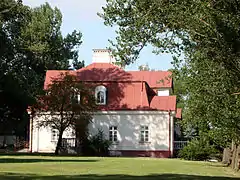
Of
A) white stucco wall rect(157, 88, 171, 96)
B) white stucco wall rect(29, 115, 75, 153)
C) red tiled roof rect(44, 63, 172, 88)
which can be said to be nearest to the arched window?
red tiled roof rect(44, 63, 172, 88)

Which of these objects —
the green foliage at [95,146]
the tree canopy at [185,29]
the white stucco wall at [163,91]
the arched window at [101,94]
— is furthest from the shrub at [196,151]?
the tree canopy at [185,29]

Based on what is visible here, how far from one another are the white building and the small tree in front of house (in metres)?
4.91

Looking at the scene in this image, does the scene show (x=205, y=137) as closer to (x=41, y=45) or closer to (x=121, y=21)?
(x=121, y=21)

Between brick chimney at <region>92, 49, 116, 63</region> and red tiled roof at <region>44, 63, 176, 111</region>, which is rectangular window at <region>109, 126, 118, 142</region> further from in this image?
brick chimney at <region>92, 49, 116, 63</region>

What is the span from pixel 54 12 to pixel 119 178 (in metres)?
70.5

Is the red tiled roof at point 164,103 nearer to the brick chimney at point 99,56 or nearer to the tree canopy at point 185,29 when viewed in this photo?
the brick chimney at point 99,56

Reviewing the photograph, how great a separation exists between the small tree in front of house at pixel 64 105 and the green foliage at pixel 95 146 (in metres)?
2.64

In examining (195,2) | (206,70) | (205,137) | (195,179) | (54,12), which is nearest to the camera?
(195,2)

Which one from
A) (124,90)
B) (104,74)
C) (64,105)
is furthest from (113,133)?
(64,105)

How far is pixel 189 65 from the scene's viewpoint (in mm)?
26672

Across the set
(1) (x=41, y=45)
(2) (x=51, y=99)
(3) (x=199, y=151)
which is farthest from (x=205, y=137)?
(1) (x=41, y=45)

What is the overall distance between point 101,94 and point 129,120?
4.11 meters

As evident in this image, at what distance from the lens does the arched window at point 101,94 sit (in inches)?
2344

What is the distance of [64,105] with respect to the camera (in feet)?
167
